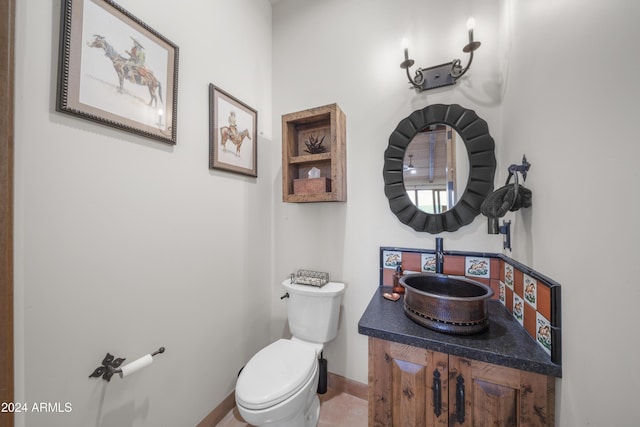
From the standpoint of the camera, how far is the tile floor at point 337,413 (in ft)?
4.62

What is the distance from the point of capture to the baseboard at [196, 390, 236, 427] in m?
1.34

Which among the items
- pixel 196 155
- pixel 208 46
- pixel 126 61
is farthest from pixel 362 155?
pixel 126 61

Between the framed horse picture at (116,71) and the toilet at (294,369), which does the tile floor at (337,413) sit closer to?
the toilet at (294,369)

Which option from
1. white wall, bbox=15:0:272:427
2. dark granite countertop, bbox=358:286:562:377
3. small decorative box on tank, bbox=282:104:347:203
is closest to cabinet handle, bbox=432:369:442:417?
dark granite countertop, bbox=358:286:562:377

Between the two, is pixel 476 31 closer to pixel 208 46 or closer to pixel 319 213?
pixel 319 213

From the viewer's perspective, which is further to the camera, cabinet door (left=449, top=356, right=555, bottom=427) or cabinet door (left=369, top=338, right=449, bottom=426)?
cabinet door (left=369, top=338, right=449, bottom=426)

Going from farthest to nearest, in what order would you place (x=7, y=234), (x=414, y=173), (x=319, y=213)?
1. (x=319, y=213)
2. (x=414, y=173)
3. (x=7, y=234)

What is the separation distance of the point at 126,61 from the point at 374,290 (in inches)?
70.5

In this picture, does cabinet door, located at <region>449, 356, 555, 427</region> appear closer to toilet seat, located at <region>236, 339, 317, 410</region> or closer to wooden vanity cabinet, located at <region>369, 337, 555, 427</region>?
wooden vanity cabinet, located at <region>369, 337, 555, 427</region>

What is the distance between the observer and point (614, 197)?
530mm

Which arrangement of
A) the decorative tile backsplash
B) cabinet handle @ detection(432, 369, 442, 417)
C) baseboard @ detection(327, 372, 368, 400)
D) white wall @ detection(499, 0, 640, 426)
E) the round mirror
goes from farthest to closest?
baseboard @ detection(327, 372, 368, 400) → the round mirror → cabinet handle @ detection(432, 369, 442, 417) → the decorative tile backsplash → white wall @ detection(499, 0, 640, 426)

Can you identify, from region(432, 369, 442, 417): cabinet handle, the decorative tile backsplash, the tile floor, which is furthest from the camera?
the tile floor

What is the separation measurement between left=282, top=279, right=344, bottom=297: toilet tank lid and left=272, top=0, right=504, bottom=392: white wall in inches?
4.5

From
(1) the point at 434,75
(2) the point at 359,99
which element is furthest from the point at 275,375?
(1) the point at 434,75
